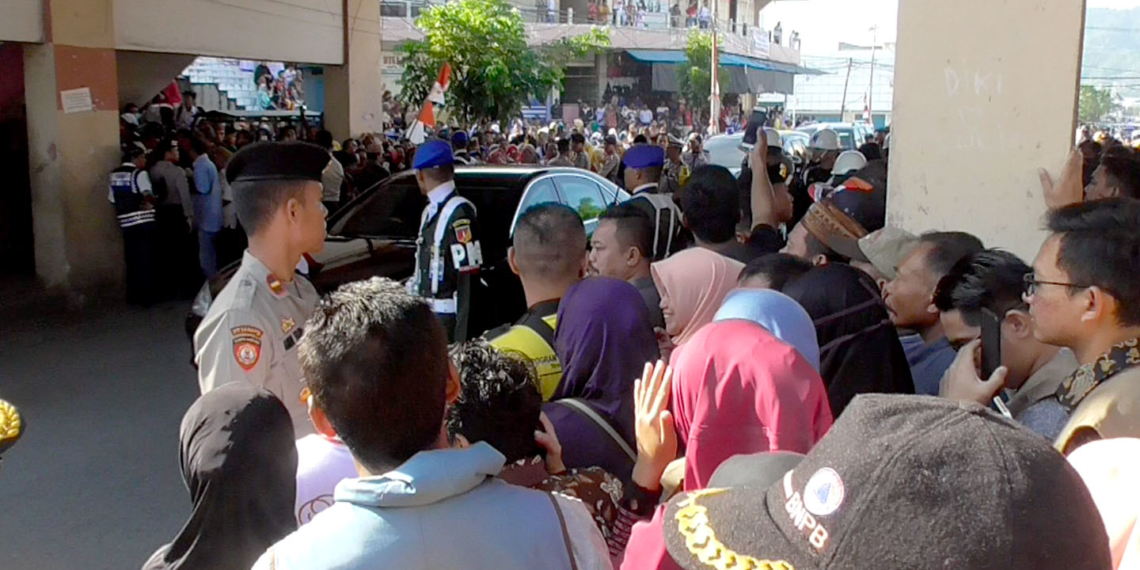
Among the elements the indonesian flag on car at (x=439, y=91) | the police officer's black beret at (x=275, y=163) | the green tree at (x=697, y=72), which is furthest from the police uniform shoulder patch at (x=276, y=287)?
the green tree at (x=697, y=72)

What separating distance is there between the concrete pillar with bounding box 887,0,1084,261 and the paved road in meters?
4.20

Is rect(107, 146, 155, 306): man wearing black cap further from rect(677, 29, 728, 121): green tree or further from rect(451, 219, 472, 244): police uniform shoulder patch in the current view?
rect(677, 29, 728, 121): green tree

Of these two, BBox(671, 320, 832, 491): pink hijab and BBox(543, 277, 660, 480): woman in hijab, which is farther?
BBox(543, 277, 660, 480): woman in hijab

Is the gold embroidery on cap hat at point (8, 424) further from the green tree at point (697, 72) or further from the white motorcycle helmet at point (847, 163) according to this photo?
the green tree at point (697, 72)

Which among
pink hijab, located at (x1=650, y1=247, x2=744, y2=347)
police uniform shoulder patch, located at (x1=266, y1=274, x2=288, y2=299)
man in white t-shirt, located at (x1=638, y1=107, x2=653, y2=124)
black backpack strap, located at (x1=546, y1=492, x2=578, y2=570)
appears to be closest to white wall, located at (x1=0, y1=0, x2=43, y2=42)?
police uniform shoulder patch, located at (x1=266, y1=274, x2=288, y2=299)

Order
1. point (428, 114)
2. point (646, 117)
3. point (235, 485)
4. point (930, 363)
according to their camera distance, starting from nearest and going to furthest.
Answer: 1. point (235, 485)
2. point (930, 363)
3. point (428, 114)
4. point (646, 117)

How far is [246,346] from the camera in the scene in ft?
9.23

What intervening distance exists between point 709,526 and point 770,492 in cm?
10

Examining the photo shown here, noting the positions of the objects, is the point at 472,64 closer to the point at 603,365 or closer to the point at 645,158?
the point at 645,158

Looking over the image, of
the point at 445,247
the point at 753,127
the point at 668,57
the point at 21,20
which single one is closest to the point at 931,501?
the point at 445,247

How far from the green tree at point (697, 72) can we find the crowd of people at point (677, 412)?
36376mm

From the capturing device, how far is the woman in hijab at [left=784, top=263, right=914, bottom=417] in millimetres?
2936

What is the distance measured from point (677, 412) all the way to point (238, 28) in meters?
12.3

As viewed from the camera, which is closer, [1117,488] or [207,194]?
[1117,488]
